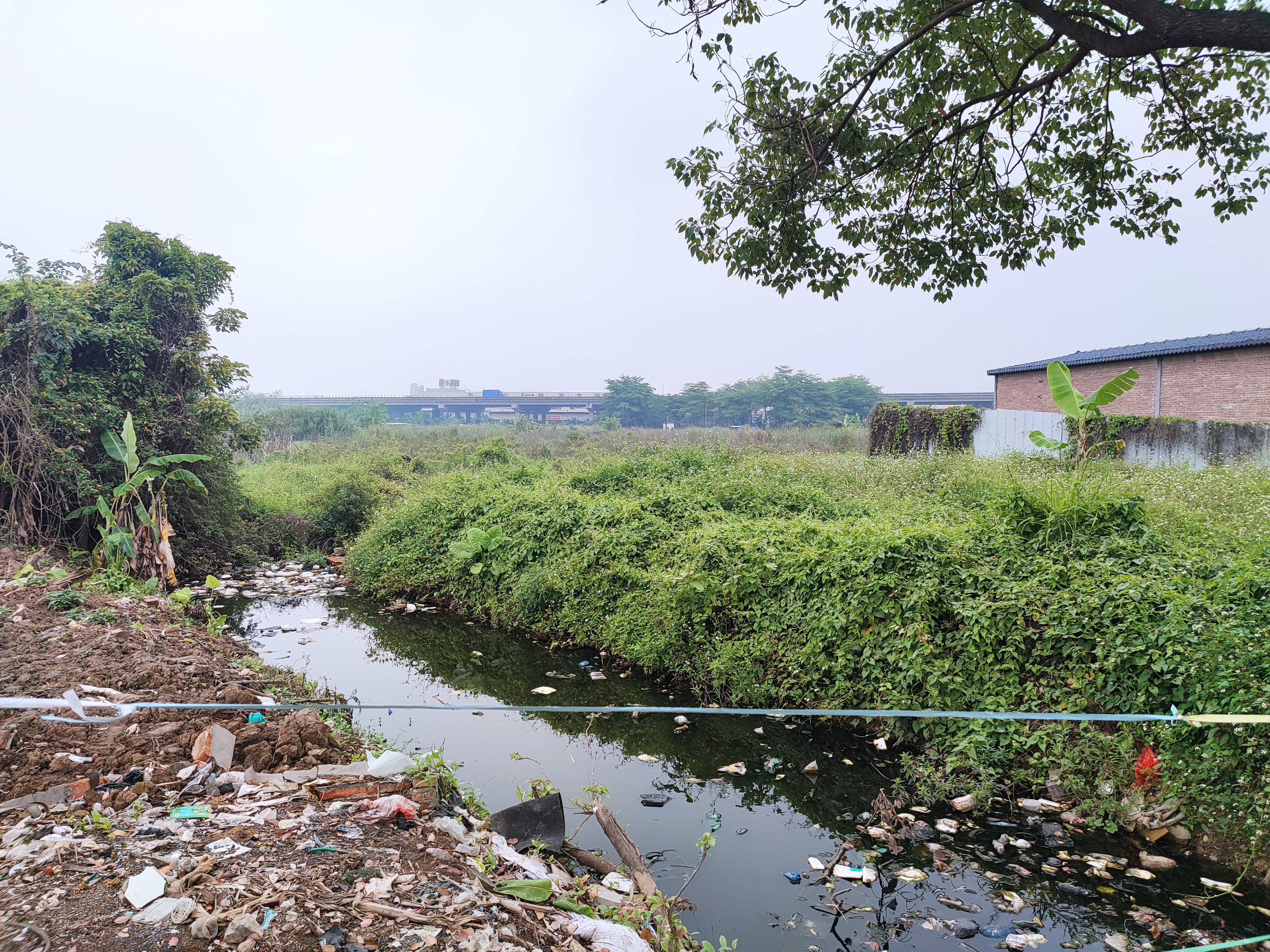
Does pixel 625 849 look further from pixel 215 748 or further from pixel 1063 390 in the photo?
pixel 1063 390

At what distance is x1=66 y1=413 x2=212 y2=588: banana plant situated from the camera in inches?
331

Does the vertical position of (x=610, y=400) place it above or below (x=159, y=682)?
above

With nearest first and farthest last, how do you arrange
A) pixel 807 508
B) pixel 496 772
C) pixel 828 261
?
pixel 496 772, pixel 828 261, pixel 807 508

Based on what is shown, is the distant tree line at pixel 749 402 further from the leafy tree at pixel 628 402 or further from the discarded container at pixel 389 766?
the discarded container at pixel 389 766

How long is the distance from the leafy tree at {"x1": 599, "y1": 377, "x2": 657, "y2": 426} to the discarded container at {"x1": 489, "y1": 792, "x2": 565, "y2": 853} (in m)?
45.2

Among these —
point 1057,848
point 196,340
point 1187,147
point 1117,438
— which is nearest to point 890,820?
point 1057,848

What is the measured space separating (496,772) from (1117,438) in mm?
14333

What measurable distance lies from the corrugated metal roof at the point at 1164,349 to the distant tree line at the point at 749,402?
18.2m

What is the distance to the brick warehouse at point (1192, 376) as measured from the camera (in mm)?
15984

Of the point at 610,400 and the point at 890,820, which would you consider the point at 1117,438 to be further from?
the point at 610,400

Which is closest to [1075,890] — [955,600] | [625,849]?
[955,600]

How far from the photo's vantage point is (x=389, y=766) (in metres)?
3.69

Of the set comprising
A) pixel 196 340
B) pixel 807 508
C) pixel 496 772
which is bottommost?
pixel 496 772

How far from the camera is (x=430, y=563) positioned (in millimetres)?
9875
